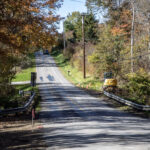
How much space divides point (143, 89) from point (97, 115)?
7.83 meters

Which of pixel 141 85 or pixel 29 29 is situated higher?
pixel 29 29

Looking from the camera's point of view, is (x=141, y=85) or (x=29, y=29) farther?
(x=141, y=85)

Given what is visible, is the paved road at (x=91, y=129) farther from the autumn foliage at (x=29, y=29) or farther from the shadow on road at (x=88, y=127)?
the autumn foliage at (x=29, y=29)

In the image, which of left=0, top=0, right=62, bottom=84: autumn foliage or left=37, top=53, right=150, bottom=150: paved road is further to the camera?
left=0, top=0, right=62, bottom=84: autumn foliage

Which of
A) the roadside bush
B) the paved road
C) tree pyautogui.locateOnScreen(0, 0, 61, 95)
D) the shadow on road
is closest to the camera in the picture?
the paved road

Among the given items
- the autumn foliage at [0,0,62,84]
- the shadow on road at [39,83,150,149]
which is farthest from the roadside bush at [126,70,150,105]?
the autumn foliage at [0,0,62,84]

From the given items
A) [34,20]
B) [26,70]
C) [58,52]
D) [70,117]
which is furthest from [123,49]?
[58,52]

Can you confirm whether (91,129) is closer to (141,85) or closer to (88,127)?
(88,127)

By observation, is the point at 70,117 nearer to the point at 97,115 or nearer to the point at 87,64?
the point at 97,115

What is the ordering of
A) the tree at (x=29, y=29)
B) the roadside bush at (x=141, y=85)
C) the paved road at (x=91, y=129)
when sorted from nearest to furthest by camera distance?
the paved road at (x=91, y=129), the tree at (x=29, y=29), the roadside bush at (x=141, y=85)

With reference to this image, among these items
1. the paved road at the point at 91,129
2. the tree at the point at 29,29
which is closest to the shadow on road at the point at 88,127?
the paved road at the point at 91,129

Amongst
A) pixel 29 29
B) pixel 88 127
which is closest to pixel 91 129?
pixel 88 127

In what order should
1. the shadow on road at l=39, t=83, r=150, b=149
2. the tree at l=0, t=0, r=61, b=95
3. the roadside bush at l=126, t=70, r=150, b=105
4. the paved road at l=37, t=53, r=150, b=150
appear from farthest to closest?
the roadside bush at l=126, t=70, r=150, b=105 < the tree at l=0, t=0, r=61, b=95 < the shadow on road at l=39, t=83, r=150, b=149 < the paved road at l=37, t=53, r=150, b=150

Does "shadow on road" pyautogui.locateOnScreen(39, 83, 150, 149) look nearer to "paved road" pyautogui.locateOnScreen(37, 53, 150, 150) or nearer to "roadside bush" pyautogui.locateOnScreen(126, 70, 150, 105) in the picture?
"paved road" pyautogui.locateOnScreen(37, 53, 150, 150)
